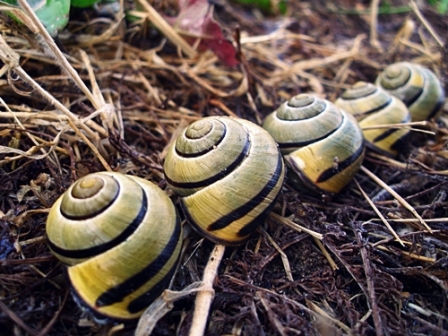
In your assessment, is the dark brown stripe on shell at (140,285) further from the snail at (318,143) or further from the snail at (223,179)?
the snail at (318,143)

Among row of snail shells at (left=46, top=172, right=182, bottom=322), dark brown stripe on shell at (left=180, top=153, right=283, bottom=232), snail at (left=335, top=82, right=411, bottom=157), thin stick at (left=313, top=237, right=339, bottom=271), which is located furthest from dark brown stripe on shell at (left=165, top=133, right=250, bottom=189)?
snail at (left=335, top=82, right=411, bottom=157)

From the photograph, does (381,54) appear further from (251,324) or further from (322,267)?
(251,324)

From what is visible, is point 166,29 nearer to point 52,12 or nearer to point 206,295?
point 52,12

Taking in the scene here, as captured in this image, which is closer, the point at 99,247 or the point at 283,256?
the point at 99,247

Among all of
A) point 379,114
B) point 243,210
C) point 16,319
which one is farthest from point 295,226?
point 16,319

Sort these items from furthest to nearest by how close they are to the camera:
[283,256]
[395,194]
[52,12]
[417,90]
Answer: [417,90] → [52,12] → [395,194] → [283,256]

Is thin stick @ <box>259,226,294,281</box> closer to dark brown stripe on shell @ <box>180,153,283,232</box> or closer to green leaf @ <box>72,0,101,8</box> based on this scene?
dark brown stripe on shell @ <box>180,153,283,232</box>
